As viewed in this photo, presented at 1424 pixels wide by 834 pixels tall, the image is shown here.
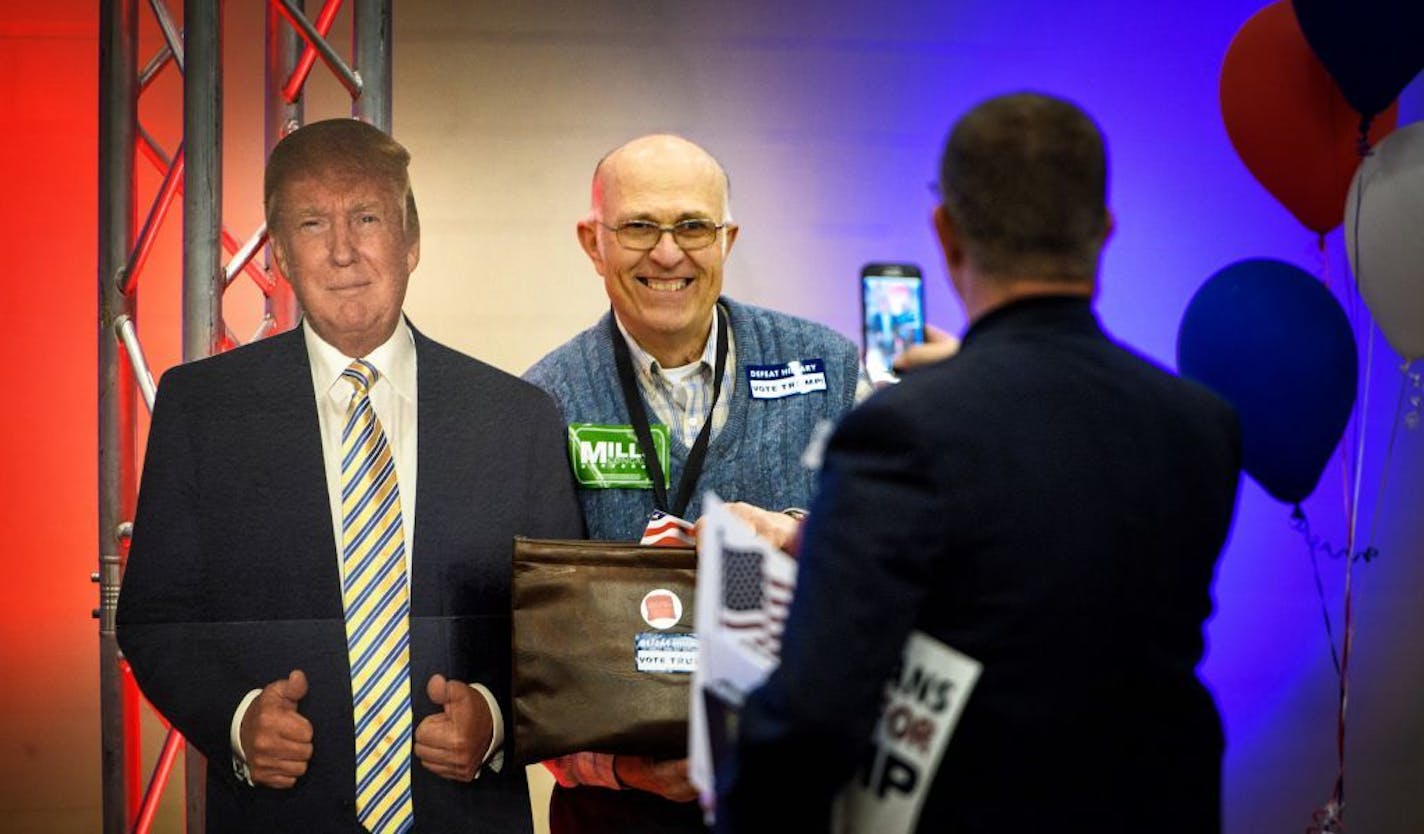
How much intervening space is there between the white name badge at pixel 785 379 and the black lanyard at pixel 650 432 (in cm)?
7

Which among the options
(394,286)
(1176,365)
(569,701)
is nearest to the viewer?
(569,701)

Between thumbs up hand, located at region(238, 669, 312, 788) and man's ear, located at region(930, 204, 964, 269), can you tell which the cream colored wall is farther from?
man's ear, located at region(930, 204, 964, 269)

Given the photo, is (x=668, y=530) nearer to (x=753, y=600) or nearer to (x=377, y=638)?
(x=377, y=638)

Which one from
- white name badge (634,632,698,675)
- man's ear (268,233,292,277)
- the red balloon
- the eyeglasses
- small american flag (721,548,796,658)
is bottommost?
white name badge (634,632,698,675)

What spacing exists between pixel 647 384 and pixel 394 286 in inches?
21.2

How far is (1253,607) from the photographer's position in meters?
4.50

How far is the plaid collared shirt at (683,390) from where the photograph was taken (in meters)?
3.10

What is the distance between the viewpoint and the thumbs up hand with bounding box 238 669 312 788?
9.19 feet

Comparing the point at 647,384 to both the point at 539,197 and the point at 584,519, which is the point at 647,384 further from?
the point at 539,197

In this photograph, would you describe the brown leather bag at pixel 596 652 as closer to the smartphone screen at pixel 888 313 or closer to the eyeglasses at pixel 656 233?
the smartphone screen at pixel 888 313

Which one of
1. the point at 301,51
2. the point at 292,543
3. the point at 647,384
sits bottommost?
the point at 292,543

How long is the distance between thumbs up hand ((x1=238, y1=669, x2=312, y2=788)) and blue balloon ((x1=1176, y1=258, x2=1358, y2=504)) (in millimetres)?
2445

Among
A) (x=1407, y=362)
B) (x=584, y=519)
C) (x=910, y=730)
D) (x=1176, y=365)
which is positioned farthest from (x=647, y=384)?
(x=1407, y=362)

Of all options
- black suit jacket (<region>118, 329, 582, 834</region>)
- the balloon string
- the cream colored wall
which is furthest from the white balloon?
black suit jacket (<region>118, 329, 582, 834</region>)
